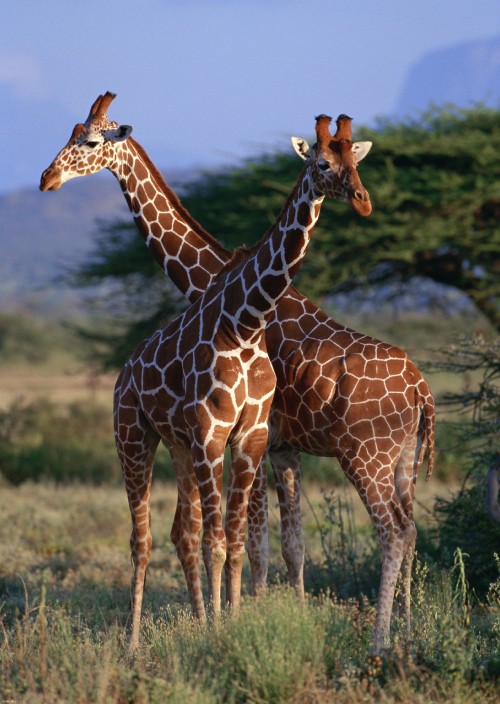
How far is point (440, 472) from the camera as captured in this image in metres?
17.9

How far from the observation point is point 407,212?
1766 cm

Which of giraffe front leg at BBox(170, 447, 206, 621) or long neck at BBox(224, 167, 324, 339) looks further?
giraffe front leg at BBox(170, 447, 206, 621)

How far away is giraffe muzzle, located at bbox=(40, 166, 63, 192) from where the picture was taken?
287 inches

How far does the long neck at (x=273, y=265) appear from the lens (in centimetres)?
637

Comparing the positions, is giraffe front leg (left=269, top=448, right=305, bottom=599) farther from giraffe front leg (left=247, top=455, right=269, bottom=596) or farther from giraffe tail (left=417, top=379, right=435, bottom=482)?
giraffe tail (left=417, top=379, right=435, bottom=482)

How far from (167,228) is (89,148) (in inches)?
31.3

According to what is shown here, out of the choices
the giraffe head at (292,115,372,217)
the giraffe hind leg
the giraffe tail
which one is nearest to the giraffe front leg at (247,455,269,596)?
the giraffe hind leg

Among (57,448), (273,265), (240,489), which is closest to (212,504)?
(240,489)

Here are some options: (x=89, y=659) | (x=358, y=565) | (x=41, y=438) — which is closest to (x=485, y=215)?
(x=41, y=438)

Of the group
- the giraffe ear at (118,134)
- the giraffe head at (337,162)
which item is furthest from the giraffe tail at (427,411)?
the giraffe ear at (118,134)

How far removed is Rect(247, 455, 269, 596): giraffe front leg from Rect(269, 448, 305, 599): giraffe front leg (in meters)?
0.18

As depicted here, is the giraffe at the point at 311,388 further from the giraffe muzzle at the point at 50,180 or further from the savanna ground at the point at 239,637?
the savanna ground at the point at 239,637

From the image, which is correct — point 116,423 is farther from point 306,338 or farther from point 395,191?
point 395,191

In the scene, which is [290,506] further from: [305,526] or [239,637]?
[305,526]
